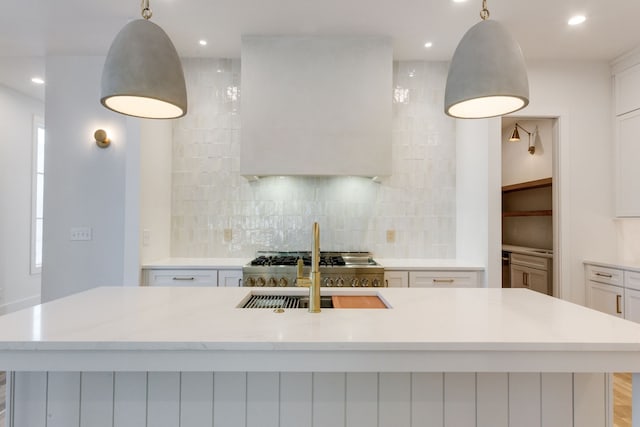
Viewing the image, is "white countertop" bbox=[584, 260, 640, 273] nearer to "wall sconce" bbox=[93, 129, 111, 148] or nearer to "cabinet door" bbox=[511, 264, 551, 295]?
"cabinet door" bbox=[511, 264, 551, 295]

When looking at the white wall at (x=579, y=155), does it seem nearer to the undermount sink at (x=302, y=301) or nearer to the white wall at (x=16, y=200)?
the undermount sink at (x=302, y=301)

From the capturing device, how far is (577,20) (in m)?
2.65

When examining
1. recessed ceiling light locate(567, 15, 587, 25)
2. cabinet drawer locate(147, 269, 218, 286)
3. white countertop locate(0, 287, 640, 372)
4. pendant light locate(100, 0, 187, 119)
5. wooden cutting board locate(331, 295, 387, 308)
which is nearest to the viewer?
white countertop locate(0, 287, 640, 372)

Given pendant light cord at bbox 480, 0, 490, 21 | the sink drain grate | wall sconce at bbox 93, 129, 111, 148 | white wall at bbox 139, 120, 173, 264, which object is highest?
pendant light cord at bbox 480, 0, 490, 21

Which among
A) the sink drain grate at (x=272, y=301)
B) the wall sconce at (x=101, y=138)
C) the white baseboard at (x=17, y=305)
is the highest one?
the wall sconce at (x=101, y=138)

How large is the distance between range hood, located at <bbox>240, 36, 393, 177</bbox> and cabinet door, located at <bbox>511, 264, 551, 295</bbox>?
7.93 feet

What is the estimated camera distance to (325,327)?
1.20m

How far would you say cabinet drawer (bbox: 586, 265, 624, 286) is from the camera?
9.52ft

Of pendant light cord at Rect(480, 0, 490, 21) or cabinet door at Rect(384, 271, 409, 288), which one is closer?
pendant light cord at Rect(480, 0, 490, 21)

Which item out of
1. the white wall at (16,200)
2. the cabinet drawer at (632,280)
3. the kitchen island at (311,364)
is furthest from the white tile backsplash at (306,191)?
the white wall at (16,200)

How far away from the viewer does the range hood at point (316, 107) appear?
2926 mm

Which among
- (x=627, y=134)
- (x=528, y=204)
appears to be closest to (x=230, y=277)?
(x=627, y=134)

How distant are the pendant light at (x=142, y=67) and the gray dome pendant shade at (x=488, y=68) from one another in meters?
1.10

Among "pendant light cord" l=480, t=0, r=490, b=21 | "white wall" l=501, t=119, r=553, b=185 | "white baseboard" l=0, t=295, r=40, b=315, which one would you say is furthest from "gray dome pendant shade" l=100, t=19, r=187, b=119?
"white wall" l=501, t=119, r=553, b=185
